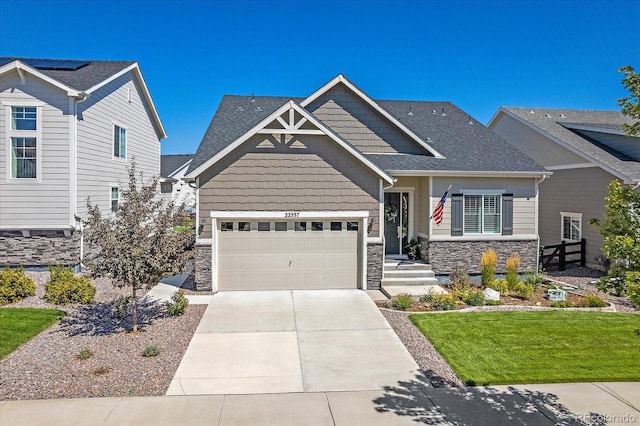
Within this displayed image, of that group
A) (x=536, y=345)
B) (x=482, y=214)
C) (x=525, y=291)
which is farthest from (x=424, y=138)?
(x=536, y=345)

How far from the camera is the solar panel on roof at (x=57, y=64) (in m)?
16.2

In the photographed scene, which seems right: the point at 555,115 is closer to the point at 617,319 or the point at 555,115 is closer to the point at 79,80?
the point at 617,319

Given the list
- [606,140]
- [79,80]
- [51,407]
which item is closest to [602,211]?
[606,140]

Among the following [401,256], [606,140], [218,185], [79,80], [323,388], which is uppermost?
[79,80]

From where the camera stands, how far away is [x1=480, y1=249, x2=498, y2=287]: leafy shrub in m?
13.1

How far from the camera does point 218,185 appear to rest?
12.4m

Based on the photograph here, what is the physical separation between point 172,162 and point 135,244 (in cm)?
3122

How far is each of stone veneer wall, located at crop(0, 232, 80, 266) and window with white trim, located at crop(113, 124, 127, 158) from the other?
4952 millimetres

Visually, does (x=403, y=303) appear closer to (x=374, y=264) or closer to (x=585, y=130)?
(x=374, y=264)

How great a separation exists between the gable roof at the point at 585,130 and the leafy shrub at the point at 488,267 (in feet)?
18.2

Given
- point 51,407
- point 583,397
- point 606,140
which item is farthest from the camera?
point 606,140

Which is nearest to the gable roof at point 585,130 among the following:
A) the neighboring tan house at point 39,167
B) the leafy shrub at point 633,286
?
the leafy shrub at point 633,286

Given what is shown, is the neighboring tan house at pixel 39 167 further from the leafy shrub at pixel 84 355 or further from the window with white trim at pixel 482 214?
the window with white trim at pixel 482 214

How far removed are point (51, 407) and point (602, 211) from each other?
1757 cm
